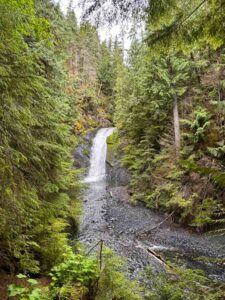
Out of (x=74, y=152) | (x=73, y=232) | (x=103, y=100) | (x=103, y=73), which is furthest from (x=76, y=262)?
(x=103, y=73)

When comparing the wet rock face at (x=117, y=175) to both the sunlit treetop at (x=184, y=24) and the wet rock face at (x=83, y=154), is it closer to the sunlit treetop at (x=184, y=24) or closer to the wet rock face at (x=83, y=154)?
the wet rock face at (x=83, y=154)

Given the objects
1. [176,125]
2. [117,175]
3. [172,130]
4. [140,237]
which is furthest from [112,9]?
[117,175]

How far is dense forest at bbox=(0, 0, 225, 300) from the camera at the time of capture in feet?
12.0

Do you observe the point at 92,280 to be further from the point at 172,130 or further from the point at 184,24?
the point at 172,130

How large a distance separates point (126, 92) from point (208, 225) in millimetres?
12837

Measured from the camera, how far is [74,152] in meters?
24.6

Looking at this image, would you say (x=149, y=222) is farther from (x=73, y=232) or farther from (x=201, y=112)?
(x=201, y=112)

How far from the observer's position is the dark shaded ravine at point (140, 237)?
8.33 m

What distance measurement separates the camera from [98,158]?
997 inches

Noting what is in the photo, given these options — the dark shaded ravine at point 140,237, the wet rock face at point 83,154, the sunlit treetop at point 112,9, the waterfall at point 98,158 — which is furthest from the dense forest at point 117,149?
the wet rock face at point 83,154

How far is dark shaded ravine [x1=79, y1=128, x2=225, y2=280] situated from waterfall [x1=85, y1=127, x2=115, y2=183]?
18.0 ft

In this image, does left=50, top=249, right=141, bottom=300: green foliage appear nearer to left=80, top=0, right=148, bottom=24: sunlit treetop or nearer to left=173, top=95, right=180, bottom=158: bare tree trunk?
left=80, top=0, right=148, bottom=24: sunlit treetop

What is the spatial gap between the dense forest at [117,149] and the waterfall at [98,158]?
238 centimetres

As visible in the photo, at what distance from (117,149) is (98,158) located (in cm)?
294
